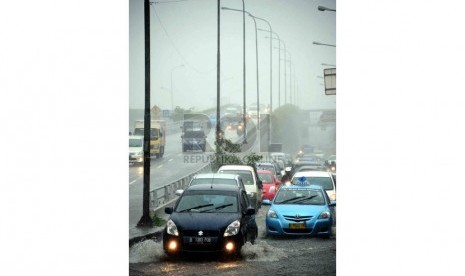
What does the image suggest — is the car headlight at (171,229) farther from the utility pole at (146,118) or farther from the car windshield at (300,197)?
the utility pole at (146,118)

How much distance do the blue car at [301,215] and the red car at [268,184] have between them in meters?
6.12

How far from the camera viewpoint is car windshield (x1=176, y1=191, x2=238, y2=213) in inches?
545

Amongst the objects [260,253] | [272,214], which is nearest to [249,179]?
[272,214]

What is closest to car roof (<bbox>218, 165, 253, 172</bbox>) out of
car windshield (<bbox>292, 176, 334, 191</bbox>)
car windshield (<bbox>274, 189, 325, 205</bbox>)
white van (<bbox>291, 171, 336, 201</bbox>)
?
white van (<bbox>291, 171, 336, 201</bbox>)

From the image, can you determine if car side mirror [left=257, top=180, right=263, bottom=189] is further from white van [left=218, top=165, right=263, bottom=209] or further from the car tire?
the car tire

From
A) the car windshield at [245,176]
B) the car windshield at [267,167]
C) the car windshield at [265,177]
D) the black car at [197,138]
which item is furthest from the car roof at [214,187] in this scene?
the car windshield at [267,167]

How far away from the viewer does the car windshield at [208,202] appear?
45.4 ft

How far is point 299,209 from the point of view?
1587 cm

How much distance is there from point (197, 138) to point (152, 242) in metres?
10.3

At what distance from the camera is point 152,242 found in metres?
14.1

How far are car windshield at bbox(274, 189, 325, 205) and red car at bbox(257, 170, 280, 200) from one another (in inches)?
224

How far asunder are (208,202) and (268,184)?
928cm

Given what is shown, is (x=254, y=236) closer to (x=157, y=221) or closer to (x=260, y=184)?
(x=157, y=221)
